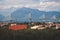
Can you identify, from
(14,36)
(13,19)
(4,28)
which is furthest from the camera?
(13,19)

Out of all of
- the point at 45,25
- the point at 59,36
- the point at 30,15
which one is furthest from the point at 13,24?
the point at 59,36

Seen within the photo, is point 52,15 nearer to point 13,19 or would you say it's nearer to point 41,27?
point 41,27

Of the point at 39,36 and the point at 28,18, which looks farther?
the point at 28,18

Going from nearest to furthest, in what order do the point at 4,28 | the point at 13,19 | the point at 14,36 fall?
the point at 14,36 < the point at 4,28 < the point at 13,19

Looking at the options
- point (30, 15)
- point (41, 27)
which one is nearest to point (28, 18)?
point (30, 15)

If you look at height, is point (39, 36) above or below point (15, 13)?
below

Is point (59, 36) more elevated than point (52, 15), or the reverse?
point (52, 15)

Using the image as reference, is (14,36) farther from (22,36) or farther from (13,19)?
(13,19)

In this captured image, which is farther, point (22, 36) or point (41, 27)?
point (41, 27)
